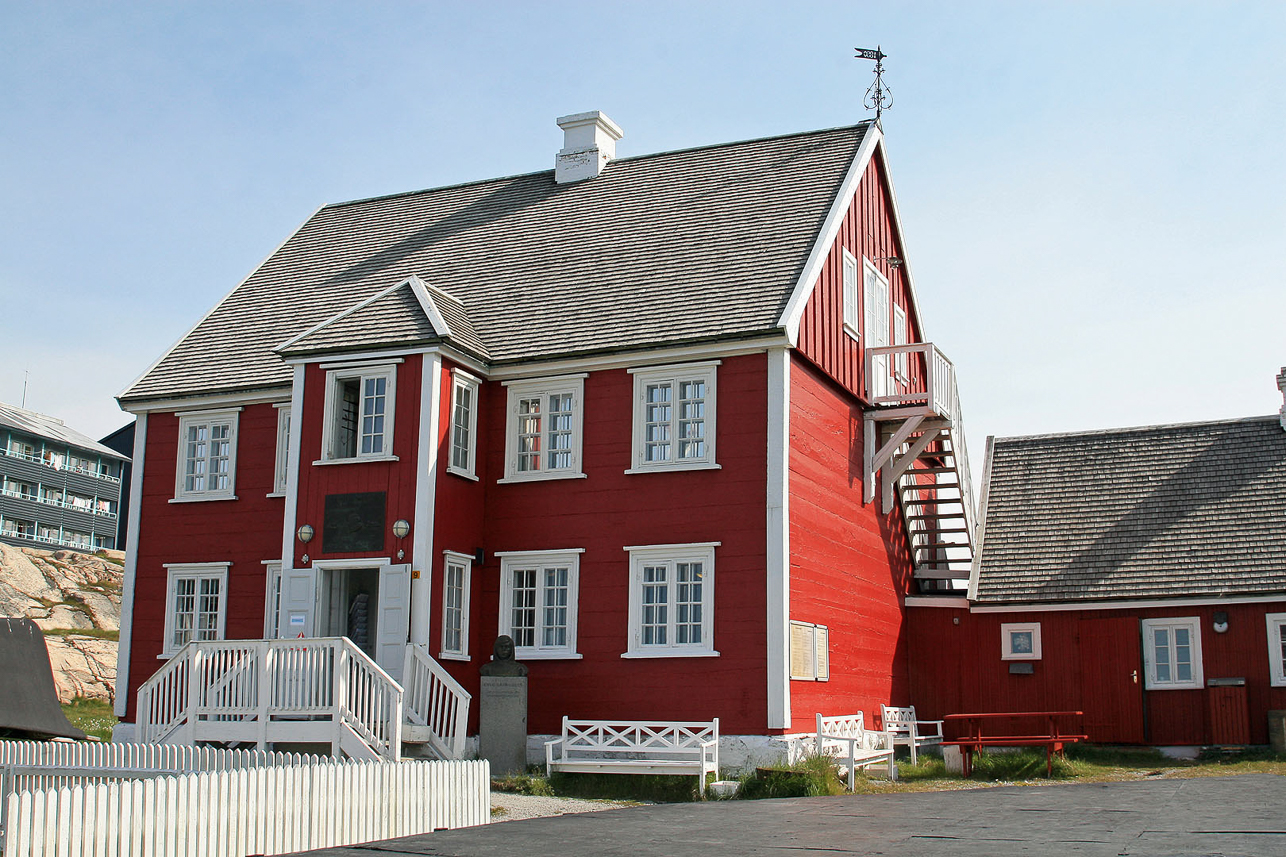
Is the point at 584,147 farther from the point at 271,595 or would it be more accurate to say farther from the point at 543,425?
the point at 271,595

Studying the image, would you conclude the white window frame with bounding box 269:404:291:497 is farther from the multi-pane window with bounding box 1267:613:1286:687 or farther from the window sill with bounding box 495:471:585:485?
the multi-pane window with bounding box 1267:613:1286:687

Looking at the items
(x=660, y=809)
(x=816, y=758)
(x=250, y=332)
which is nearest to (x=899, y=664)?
(x=816, y=758)

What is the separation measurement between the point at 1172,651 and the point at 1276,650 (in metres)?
1.64

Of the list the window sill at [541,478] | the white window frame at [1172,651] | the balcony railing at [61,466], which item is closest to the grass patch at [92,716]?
the window sill at [541,478]

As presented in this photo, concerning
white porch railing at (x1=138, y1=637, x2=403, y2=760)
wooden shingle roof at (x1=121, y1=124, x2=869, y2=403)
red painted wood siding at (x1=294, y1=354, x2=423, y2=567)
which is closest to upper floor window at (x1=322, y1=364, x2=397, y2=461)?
red painted wood siding at (x1=294, y1=354, x2=423, y2=567)

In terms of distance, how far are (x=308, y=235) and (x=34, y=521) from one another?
4523 cm

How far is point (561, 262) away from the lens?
2311cm

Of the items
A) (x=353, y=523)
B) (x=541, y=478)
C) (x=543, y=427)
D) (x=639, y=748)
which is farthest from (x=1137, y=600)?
(x=353, y=523)

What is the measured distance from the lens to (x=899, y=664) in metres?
23.8

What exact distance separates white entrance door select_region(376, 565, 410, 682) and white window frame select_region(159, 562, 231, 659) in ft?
15.1

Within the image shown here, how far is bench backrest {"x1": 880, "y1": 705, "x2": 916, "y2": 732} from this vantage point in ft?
71.8

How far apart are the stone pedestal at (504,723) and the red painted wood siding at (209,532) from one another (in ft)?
17.2

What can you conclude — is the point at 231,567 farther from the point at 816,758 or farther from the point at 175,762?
the point at 816,758

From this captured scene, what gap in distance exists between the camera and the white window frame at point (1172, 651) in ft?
73.3
